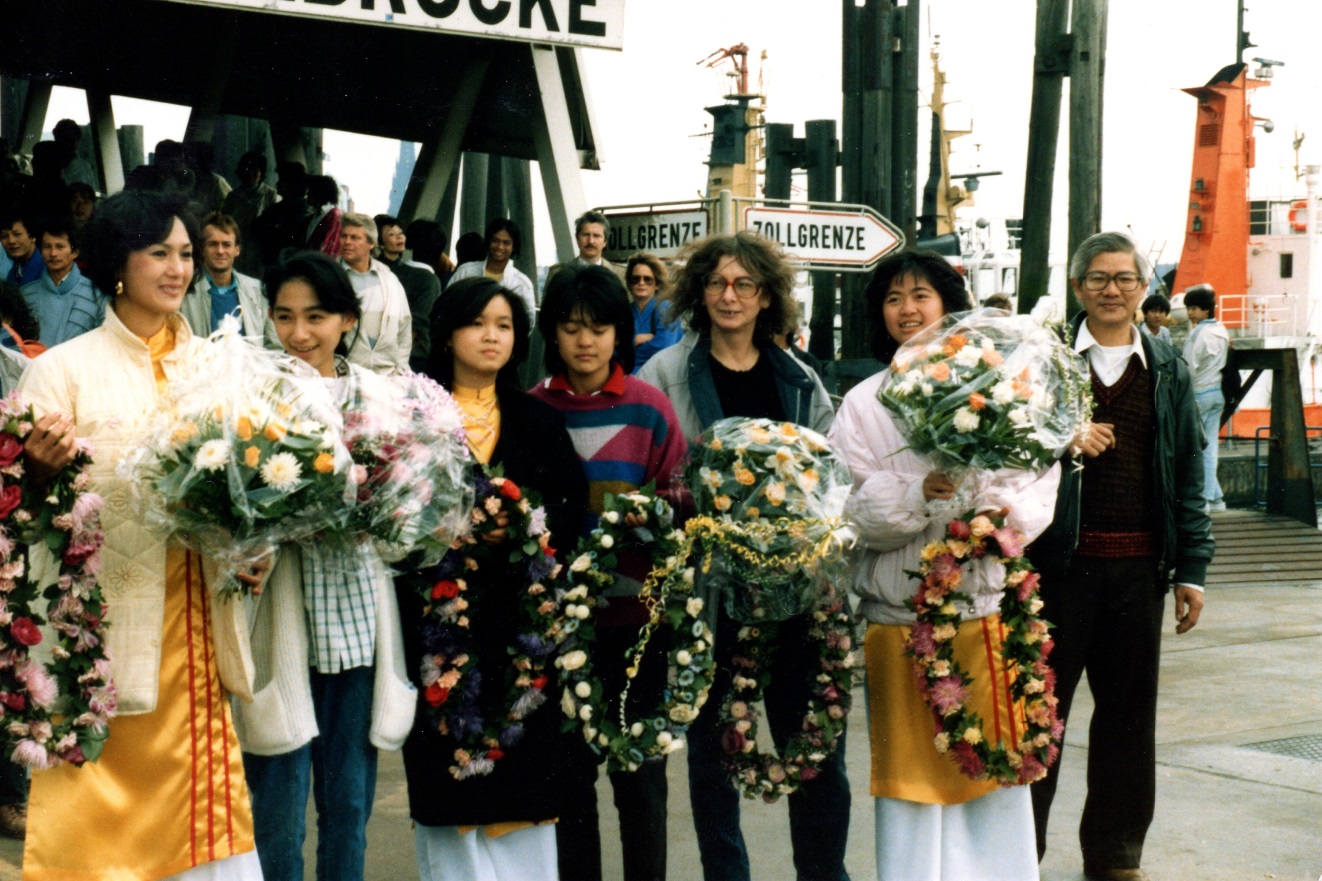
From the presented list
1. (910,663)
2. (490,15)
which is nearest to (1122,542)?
(910,663)

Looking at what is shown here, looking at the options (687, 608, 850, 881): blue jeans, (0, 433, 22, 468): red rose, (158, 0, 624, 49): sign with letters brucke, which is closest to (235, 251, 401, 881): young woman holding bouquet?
(0, 433, 22, 468): red rose

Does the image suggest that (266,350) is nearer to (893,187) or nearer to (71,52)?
(893,187)

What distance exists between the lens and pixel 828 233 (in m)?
8.42

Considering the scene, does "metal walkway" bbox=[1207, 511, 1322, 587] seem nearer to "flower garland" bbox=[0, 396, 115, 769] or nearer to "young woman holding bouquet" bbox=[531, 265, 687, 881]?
"young woman holding bouquet" bbox=[531, 265, 687, 881]

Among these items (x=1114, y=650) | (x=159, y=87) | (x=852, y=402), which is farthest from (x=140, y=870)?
(x=159, y=87)

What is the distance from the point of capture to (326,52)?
11344 millimetres

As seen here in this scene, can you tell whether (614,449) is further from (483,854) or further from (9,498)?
(9,498)

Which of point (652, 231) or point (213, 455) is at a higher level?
point (652, 231)

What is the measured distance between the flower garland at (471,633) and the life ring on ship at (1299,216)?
91.2 feet

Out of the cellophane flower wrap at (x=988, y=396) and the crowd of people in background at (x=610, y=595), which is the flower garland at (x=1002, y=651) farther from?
the cellophane flower wrap at (x=988, y=396)

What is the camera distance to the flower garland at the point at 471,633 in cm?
392

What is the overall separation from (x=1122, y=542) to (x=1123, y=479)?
0.21 m

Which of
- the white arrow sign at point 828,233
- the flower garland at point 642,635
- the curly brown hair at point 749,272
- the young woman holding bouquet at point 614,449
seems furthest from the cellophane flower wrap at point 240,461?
the white arrow sign at point 828,233

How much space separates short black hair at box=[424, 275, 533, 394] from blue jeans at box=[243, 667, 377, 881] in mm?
856
